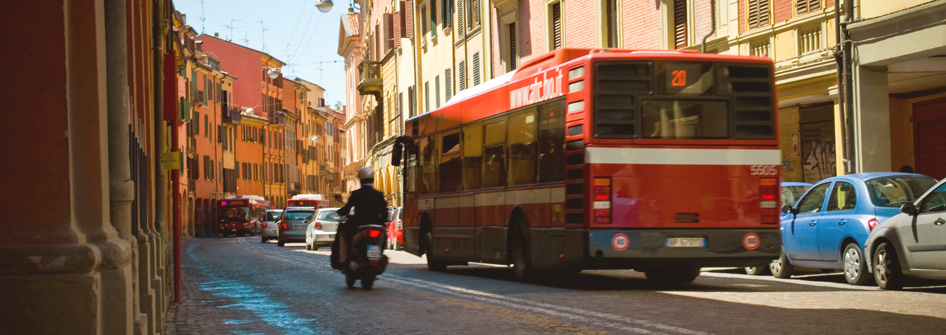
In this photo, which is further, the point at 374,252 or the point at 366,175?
the point at 366,175

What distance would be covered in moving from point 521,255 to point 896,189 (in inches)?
187

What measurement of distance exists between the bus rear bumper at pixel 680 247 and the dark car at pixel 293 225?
3302cm

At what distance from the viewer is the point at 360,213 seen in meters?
16.3

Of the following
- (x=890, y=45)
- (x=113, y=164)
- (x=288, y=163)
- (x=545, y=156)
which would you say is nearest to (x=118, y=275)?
(x=113, y=164)

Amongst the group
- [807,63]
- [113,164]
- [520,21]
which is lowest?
[113,164]

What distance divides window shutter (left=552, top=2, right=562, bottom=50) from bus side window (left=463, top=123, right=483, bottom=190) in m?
18.0

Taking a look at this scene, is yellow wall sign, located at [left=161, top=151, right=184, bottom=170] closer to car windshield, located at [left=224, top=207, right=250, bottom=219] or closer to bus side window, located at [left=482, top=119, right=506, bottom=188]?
bus side window, located at [left=482, top=119, right=506, bottom=188]

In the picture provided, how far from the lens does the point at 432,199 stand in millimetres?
21469

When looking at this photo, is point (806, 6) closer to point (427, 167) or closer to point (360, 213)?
point (427, 167)

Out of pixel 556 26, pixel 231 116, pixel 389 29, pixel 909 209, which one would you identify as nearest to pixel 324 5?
pixel 389 29

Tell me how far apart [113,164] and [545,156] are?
1025 centimetres

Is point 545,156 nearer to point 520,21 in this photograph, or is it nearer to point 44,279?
point 44,279

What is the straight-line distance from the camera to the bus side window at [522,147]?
16.4 metres

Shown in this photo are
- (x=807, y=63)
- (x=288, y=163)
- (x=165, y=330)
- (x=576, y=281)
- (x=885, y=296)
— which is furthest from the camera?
(x=288, y=163)
